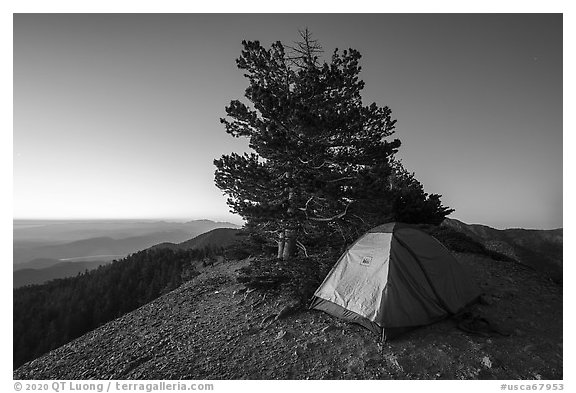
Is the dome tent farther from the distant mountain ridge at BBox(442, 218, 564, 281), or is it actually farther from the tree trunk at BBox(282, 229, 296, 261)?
the tree trunk at BBox(282, 229, 296, 261)

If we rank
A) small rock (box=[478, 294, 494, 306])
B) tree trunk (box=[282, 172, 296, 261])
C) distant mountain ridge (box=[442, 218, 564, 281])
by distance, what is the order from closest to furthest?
small rock (box=[478, 294, 494, 306])
tree trunk (box=[282, 172, 296, 261])
distant mountain ridge (box=[442, 218, 564, 281])

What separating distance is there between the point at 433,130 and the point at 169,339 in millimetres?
10593

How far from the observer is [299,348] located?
430cm

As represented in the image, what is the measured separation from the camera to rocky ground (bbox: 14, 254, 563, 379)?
3723mm

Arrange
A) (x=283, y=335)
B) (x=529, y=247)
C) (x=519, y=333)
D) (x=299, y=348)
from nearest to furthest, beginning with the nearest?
(x=299, y=348)
(x=519, y=333)
(x=283, y=335)
(x=529, y=247)

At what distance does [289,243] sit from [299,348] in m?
4.48

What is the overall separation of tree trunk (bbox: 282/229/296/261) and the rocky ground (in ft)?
6.77

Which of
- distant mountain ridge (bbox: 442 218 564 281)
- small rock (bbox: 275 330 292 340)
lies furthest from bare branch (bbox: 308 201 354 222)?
distant mountain ridge (bbox: 442 218 564 281)

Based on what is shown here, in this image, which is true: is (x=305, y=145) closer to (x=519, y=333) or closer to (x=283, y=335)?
(x=283, y=335)

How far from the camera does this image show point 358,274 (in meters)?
5.15

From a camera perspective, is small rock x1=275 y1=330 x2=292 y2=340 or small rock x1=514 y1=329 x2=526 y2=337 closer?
small rock x1=514 y1=329 x2=526 y2=337

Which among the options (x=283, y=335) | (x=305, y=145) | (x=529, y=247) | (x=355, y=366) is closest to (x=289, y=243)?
(x=305, y=145)

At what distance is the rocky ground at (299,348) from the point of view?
3723 mm

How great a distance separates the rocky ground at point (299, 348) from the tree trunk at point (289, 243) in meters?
2.06
